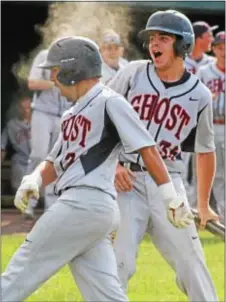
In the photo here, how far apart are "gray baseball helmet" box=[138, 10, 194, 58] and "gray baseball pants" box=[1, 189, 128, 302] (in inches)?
50.5

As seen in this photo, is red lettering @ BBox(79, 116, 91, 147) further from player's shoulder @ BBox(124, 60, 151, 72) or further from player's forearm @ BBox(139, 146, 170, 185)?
player's shoulder @ BBox(124, 60, 151, 72)

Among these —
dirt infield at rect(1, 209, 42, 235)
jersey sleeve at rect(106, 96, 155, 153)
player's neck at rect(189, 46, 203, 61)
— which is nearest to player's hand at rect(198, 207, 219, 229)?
jersey sleeve at rect(106, 96, 155, 153)

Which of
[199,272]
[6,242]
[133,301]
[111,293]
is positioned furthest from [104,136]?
[6,242]

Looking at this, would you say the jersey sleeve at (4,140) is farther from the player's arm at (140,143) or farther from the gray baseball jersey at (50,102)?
the player's arm at (140,143)

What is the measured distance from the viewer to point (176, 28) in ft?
24.7

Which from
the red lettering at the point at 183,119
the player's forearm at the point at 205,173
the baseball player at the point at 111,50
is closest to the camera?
the red lettering at the point at 183,119

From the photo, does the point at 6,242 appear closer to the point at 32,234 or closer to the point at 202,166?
the point at 202,166

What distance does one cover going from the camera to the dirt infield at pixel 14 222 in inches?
516

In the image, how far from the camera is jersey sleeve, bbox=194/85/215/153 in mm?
7516

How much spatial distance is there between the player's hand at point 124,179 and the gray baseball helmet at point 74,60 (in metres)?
0.77

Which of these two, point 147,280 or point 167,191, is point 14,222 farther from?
point 167,191

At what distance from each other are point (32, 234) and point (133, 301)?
2.58 meters

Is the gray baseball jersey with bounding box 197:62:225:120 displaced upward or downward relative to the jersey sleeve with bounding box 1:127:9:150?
upward

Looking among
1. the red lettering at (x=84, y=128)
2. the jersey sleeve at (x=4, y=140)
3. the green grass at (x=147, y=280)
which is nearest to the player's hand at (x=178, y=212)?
the red lettering at (x=84, y=128)
